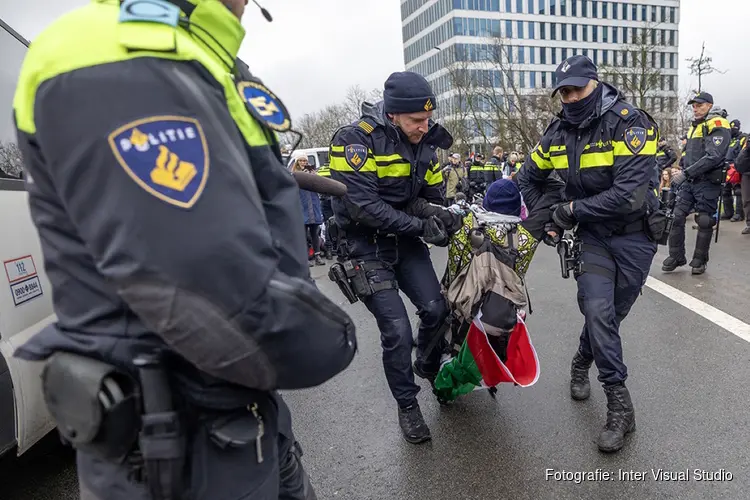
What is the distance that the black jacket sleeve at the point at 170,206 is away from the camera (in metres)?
0.88

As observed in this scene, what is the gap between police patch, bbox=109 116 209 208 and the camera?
2.89 ft

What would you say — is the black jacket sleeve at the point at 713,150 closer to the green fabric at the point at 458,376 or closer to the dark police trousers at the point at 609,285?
the dark police trousers at the point at 609,285

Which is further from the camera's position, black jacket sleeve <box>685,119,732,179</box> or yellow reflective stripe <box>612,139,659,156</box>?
black jacket sleeve <box>685,119,732,179</box>

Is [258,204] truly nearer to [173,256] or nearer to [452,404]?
[173,256]

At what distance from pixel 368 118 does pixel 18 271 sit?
6.44 feet

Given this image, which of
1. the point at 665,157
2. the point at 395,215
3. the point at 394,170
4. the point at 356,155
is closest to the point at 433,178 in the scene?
the point at 394,170

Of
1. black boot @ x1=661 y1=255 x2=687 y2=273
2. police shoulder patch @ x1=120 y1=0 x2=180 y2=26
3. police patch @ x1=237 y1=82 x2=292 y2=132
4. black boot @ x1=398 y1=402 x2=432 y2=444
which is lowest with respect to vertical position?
black boot @ x1=661 y1=255 x2=687 y2=273

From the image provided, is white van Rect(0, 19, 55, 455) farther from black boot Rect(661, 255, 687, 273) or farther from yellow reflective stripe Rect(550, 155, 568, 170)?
black boot Rect(661, 255, 687, 273)

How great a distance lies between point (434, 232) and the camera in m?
3.17

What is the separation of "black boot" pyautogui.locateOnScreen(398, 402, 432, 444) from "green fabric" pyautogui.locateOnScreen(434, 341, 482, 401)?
250 millimetres

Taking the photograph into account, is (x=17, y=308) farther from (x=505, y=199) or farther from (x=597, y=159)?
(x=597, y=159)

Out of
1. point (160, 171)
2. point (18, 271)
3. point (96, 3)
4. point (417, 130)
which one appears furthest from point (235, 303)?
point (417, 130)

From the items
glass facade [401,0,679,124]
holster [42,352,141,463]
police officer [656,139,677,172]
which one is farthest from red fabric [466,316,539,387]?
glass facade [401,0,679,124]

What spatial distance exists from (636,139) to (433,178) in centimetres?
120
